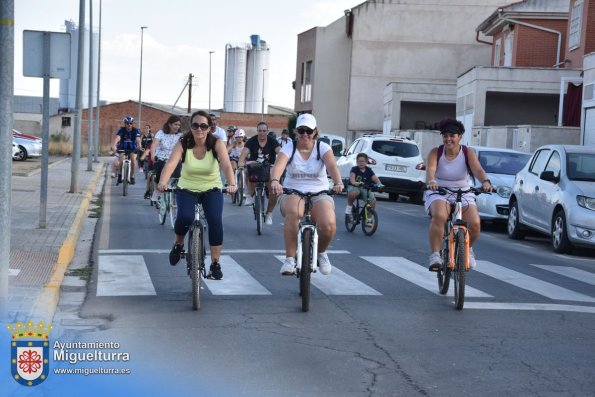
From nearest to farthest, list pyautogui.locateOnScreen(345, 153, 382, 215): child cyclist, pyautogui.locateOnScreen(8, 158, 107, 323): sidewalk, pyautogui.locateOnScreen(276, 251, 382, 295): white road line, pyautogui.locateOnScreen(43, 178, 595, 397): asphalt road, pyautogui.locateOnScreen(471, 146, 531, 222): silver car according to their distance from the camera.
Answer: pyautogui.locateOnScreen(43, 178, 595, 397): asphalt road → pyautogui.locateOnScreen(8, 158, 107, 323): sidewalk → pyautogui.locateOnScreen(276, 251, 382, 295): white road line → pyautogui.locateOnScreen(345, 153, 382, 215): child cyclist → pyautogui.locateOnScreen(471, 146, 531, 222): silver car

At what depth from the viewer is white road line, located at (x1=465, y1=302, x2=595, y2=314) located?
31.5 feet

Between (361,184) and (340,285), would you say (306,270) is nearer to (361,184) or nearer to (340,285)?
(340,285)

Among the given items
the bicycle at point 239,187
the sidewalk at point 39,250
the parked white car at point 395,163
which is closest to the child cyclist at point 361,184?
the bicycle at point 239,187

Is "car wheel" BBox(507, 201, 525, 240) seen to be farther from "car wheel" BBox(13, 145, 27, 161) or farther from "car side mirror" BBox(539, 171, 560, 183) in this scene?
"car wheel" BBox(13, 145, 27, 161)

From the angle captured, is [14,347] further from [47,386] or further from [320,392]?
[320,392]

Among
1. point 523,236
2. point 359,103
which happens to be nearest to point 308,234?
point 523,236

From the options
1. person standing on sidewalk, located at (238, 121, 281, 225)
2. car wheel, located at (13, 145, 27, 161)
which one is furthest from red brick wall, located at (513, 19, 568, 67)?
person standing on sidewalk, located at (238, 121, 281, 225)

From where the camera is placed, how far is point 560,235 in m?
15.5

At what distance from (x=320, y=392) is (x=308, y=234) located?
10.1 ft

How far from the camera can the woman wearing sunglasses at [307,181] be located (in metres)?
9.51

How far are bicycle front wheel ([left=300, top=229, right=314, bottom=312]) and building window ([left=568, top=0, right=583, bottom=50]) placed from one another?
25.9 metres

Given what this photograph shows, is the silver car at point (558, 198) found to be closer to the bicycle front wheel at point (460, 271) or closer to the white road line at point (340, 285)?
the white road line at point (340, 285)

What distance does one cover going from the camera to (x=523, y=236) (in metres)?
17.8

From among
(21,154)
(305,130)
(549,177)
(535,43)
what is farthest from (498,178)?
(21,154)
